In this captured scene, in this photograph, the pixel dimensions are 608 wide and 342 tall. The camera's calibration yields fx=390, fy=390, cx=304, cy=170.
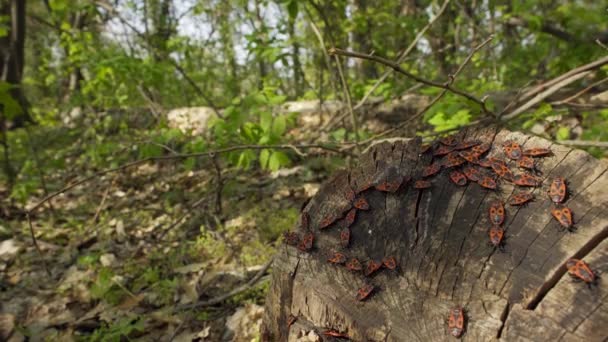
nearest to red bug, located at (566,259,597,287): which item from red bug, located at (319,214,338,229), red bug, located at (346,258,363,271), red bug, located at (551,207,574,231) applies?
red bug, located at (551,207,574,231)

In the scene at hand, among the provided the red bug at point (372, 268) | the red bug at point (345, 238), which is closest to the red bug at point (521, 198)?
the red bug at point (372, 268)

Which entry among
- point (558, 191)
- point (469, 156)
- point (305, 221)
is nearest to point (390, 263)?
point (305, 221)

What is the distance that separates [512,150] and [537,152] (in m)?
0.13

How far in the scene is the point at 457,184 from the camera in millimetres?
2275

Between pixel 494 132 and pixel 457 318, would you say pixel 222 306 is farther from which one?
pixel 494 132

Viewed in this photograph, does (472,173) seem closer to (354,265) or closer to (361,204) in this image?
(361,204)

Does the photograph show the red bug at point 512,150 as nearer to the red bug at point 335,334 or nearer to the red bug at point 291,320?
the red bug at point 335,334

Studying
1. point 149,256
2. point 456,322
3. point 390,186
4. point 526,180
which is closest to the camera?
point 456,322

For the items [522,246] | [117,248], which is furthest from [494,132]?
[117,248]

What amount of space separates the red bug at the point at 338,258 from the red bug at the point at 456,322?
66 cm

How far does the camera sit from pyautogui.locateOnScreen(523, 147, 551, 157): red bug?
7.00 ft

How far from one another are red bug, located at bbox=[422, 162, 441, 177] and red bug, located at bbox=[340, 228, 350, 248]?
591 mm

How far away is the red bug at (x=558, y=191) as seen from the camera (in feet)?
6.31

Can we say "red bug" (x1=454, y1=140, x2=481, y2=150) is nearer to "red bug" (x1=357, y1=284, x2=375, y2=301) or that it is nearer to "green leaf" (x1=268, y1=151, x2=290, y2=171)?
"red bug" (x1=357, y1=284, x2=375, y2=301)
